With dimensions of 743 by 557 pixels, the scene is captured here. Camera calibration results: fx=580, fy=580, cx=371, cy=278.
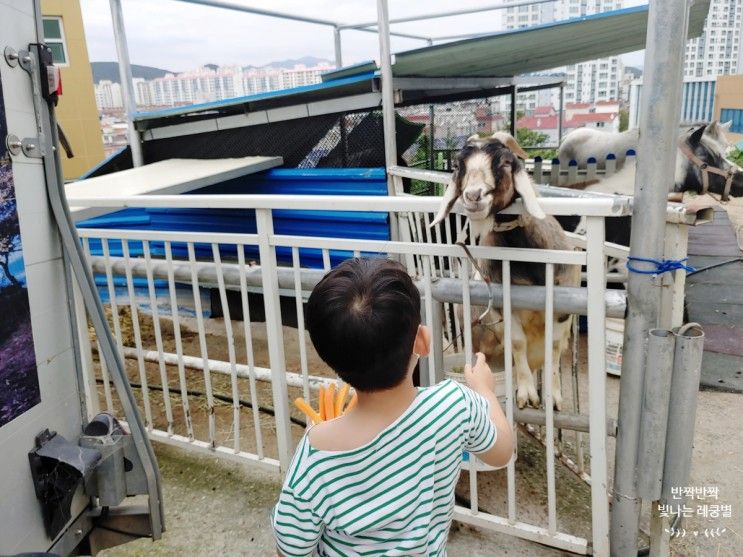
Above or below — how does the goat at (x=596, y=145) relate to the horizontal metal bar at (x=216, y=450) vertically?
above

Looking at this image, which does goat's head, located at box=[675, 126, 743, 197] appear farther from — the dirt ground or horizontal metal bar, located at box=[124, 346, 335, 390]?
horizontal metal bar, located at box=[124, 346, 335, 390]

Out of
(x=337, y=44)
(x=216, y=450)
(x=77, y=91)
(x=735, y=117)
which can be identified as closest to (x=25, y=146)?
(x=216, y=450)

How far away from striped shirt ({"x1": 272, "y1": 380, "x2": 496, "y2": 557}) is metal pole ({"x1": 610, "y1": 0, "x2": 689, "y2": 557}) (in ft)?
2.92

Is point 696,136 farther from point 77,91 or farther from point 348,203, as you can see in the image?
point 77,91

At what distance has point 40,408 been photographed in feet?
5.97

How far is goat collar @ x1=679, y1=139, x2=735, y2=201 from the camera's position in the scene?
5.50 metres

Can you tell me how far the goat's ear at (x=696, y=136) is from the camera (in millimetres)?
5562

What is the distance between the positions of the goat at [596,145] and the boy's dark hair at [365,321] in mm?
5906

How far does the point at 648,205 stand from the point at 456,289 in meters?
0.72

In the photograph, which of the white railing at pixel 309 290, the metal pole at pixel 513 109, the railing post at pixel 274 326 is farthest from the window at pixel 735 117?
the railing post at pixel 274 326

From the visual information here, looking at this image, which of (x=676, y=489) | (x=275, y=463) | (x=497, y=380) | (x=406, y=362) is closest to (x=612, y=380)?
(x=497, y=380)

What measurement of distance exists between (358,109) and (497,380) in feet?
9.95

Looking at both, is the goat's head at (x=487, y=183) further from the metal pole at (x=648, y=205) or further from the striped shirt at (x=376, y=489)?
the striped shirt at (x=376, y=489)

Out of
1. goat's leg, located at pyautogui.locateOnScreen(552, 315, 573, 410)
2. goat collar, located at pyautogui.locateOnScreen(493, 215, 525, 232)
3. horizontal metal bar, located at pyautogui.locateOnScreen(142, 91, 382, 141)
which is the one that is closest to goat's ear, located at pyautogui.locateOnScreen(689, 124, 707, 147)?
horizontal metal bar, located at pyautogui.locateOnScreen(142, 91, 382, 141)
